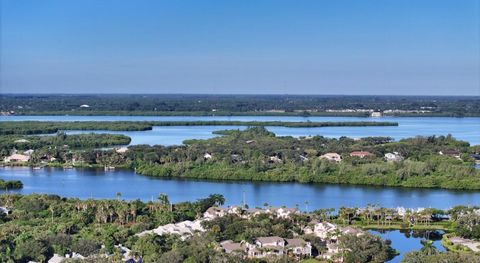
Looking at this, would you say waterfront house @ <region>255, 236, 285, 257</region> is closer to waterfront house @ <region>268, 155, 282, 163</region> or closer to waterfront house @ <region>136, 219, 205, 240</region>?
waterfront house @ <region>136, 219, 205, 240</region>

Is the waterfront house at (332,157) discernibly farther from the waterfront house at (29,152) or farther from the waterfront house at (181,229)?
the waterfront house at (29,152)

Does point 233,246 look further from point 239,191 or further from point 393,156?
point 393,156

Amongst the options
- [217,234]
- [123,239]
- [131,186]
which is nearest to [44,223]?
[123,239]

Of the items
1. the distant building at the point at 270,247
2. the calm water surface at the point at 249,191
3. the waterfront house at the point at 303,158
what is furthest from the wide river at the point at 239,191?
the waterfront house at the point at 303,158

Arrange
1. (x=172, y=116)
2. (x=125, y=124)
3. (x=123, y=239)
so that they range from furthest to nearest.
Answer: (x=172, y=116), (x=125, y=124), (x=123, y=239)

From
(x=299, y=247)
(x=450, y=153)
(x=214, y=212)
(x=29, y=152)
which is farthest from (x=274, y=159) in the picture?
(x=299, y=247)

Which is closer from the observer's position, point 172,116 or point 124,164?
point 124,164

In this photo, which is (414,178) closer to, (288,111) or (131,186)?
(131,186)
